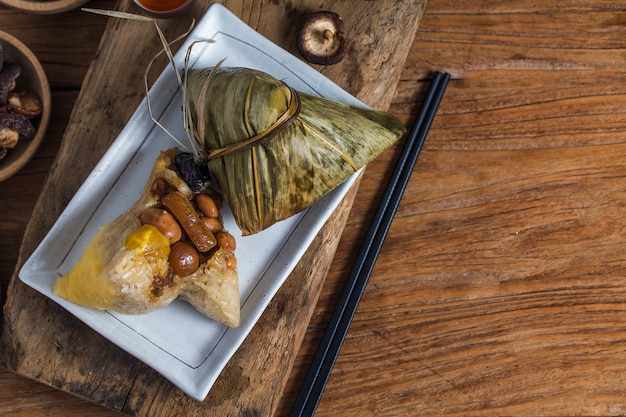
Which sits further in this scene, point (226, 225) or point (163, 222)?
point (226, 225)

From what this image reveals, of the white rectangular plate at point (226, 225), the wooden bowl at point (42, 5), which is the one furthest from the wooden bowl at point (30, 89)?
the white rectangular plate at point (226, 225)

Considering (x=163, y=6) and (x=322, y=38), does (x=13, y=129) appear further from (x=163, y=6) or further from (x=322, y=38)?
(x=322, y=38)

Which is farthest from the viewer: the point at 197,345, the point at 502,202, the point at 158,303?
the point at 502,202

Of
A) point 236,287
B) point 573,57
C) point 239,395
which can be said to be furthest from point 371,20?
point 239,395

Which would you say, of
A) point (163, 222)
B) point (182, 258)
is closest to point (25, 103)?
point (163, 222)

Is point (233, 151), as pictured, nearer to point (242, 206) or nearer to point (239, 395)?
point (242, 206)
